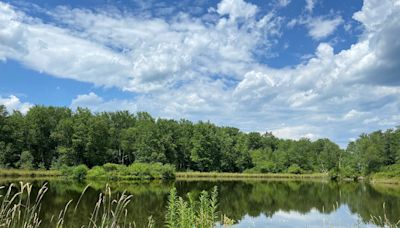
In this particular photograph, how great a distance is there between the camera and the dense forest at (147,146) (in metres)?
78.8

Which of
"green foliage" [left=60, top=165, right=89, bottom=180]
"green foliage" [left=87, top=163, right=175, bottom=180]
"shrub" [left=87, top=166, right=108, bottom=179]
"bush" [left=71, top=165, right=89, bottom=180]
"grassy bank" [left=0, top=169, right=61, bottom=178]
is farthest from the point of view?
"green foliage" [left=87, top=163, right=175, bottom=180]

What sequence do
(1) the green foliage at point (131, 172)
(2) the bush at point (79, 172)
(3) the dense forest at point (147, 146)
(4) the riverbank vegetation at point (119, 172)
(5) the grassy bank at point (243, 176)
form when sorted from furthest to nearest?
(5) the grassy bank at point (243, 176) < (3) the dense forest at point (147, 146) < (1) the green foliage at point (131, 172) < (4) the riverbank vegetation at point (119, 172) < (2) the bush at point (79, 172)

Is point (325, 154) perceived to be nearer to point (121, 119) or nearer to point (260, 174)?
point (260, 174)

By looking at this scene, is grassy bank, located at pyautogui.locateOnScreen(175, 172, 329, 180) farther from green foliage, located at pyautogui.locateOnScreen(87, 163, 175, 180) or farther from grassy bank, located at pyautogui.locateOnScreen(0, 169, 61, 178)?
grassy bank, located at pyautogui.locateOnScreen(0, 169, 61, 178)

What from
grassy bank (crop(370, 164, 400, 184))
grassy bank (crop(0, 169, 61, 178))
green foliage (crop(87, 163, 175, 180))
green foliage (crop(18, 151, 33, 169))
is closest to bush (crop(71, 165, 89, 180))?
green foliage (crop(87, 163, 175, 180))

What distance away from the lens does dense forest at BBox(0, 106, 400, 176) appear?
3103 inches

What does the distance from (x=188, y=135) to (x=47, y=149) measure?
35.6 m

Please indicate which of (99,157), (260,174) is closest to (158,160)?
(99,157)

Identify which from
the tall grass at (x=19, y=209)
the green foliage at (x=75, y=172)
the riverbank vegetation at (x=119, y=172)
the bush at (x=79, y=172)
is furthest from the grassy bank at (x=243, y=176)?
the tall grass at (x=19, y=209)

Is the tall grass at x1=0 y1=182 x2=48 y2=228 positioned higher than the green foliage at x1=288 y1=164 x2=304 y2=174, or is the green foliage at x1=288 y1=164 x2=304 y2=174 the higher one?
the green foliage at x1=288 y1=164 x2=304 y2=174

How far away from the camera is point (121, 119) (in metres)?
106

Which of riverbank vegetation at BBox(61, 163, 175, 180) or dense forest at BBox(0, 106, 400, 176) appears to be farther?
dense forest at BBox(0, 106, 400, 176)

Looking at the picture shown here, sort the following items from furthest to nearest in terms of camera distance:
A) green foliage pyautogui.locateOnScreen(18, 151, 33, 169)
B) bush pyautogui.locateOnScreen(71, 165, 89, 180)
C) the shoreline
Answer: green foliage pyautogui.locateOnScreen(18, 151, 33, 169), bush pyautogui.locateOnScreen(71, 165, 89, 180), the shoreline

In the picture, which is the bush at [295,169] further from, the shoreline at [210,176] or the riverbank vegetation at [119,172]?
the riverbank vegetation at [119,172]
